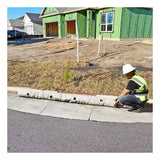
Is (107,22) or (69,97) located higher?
(107,22)

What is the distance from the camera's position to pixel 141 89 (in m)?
3.82

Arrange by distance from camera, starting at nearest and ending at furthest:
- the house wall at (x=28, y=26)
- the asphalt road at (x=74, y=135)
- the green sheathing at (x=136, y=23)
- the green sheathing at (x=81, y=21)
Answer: the asphalt road at (x=74, y=135) → the green sheathing at (x=136, y=23) → the green sheathing at (x=81, y=21) → the house wall at (x=28, y=26)

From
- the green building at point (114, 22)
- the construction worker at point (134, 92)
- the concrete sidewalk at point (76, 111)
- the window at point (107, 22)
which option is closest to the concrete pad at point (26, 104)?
the concrete sidewalk at point (76, 111)

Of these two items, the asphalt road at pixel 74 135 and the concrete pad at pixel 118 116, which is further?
the concrete pad at pixel 118 116

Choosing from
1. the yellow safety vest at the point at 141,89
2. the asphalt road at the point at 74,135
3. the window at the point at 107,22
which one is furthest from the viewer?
the window at the point at 107,22

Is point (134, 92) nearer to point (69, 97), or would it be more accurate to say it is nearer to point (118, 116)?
point (118, 116)

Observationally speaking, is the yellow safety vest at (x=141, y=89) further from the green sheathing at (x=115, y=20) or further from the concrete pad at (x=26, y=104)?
the green sheathing at (x=115, y=20)

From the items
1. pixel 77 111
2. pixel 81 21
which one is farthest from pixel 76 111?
pixel 81 21

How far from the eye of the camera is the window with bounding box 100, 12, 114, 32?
16.1 meters

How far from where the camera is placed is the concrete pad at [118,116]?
3.73 m

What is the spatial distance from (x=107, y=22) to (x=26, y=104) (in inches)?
578

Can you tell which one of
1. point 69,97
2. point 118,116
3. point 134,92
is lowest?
point 118,116

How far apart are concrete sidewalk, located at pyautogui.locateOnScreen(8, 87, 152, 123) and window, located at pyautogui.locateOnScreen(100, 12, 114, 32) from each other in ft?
46.0

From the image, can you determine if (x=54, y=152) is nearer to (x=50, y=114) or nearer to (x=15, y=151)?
(x=15, y=151)
